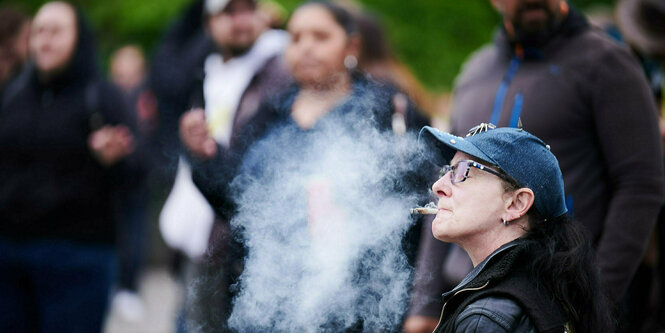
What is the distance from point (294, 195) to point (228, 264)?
363 millimetres

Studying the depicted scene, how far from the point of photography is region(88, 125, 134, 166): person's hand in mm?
5297

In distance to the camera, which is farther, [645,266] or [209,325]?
[645,266]

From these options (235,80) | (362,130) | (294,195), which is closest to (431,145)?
(362,130)

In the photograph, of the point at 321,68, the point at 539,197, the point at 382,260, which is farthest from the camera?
the point at 321,68

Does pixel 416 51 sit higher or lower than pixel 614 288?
lower

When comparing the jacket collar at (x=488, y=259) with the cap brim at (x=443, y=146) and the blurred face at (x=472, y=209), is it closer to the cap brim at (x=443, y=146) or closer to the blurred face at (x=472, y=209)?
the blurred face at (x=472, y=209)

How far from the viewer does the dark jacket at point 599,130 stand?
141 inches

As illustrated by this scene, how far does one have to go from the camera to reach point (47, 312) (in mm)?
5113

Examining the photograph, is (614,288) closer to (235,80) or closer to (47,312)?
(235,80)

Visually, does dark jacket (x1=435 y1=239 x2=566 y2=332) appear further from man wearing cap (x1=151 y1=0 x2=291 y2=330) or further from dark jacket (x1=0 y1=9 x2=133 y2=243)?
dark jacket (x1=0 y1=9 x2=133 y2=243)

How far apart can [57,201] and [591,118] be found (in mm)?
3181

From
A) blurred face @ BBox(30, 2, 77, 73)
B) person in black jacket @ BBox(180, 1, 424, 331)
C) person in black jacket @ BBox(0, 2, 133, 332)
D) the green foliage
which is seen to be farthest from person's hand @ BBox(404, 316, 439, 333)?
the green foliage

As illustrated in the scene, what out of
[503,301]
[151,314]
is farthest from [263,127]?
[151,314]

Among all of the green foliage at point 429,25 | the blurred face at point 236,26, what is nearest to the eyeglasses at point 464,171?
the blurred face at point 236,26
